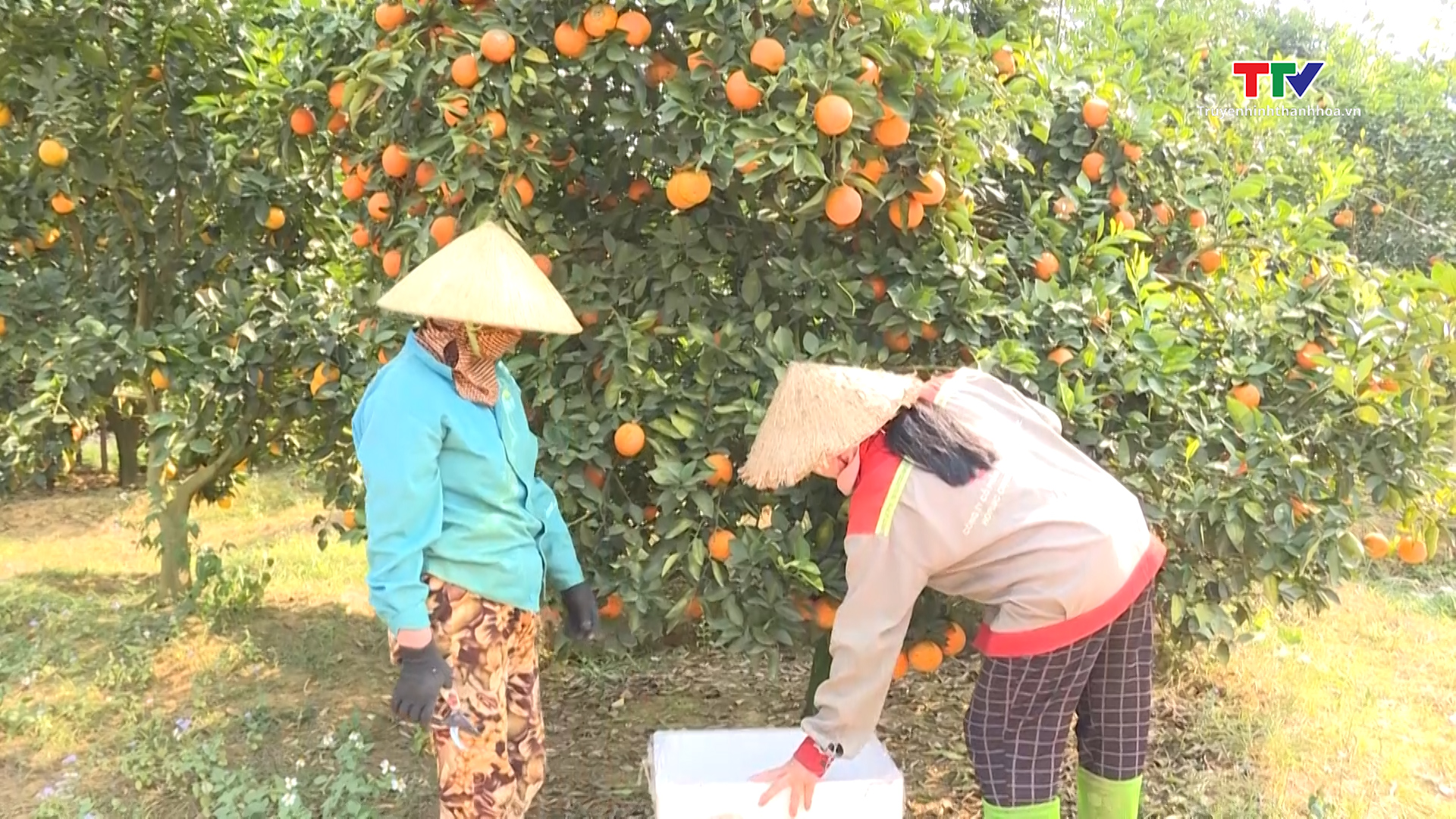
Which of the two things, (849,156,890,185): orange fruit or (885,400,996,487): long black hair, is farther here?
(849,156,890,185): orange fruit

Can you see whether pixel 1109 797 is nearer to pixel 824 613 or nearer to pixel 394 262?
pixel 824 613

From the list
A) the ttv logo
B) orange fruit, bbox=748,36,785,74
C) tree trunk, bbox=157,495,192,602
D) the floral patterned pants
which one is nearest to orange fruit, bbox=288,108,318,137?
orange fruit, bbox=748,36,785,74

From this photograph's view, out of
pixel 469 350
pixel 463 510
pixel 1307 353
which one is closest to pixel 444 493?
pixel 463 510

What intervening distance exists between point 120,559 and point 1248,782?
551 cm

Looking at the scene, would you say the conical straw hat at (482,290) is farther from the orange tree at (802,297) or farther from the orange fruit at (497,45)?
the orange fruit at (497,45)

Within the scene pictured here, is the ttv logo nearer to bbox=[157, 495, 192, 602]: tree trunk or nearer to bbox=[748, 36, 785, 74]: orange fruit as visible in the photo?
bbox=[748, 36, 785, 74]: orange fruit

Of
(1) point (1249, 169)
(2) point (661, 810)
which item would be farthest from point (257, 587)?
(1) point (1249, 169)

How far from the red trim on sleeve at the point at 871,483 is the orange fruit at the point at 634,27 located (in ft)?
3.54

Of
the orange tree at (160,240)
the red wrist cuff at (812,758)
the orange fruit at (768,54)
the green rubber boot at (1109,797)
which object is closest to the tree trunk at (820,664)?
the green rubber boot at (1109,797)

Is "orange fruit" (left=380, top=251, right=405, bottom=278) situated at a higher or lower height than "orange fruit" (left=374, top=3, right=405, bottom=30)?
lower

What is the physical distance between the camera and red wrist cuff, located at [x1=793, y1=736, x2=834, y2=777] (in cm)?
199

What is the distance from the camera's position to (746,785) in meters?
2.01

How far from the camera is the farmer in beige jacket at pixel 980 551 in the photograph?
1995 mm

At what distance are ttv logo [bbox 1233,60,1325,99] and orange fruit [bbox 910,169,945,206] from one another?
10.9 feet
